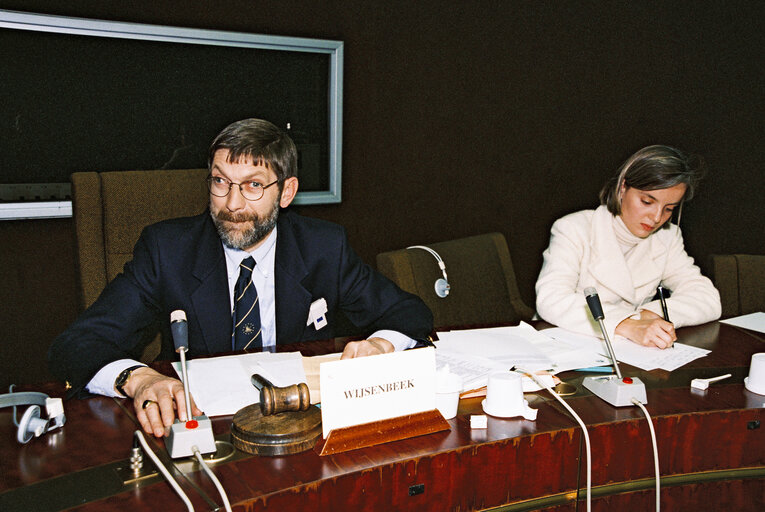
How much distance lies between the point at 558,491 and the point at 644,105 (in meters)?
3.01

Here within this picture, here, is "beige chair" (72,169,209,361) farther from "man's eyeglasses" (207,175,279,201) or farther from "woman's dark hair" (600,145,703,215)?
"woman's dark hair" (600,145,703,215)

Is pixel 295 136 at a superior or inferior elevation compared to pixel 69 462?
superior

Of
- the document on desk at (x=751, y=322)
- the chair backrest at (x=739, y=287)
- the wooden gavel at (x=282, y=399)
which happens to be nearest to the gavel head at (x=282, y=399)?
the wooden gavel at (x=282, y=399)

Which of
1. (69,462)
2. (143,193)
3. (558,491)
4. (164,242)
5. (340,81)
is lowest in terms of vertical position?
(558,491)

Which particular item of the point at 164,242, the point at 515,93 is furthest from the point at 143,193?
the point at 515,93

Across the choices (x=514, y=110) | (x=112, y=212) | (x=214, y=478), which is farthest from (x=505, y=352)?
(x=514, y=110)

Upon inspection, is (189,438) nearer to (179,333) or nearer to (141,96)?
(179,333)

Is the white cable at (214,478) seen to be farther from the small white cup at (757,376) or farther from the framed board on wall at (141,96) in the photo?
the framed board on wall at (141,96)

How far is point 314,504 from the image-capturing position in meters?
1.07

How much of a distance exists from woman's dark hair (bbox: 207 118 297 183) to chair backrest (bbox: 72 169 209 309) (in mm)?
264

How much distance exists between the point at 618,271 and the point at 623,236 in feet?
0.43

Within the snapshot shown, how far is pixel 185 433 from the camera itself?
112 cm

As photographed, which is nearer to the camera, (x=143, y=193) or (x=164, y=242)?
(x=164, y=242)

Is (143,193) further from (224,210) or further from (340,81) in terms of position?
(340,81)
